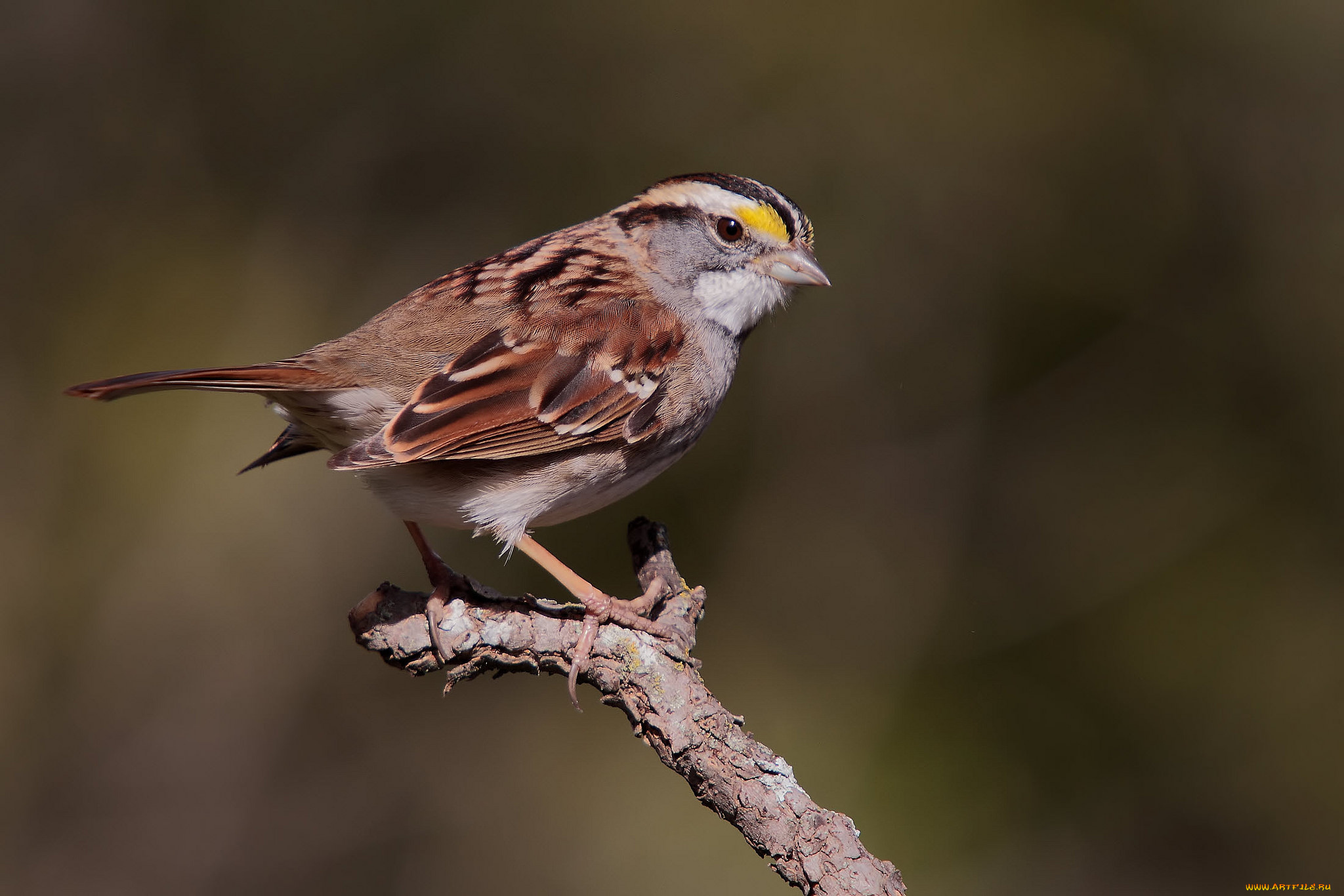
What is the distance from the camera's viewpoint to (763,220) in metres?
3.59

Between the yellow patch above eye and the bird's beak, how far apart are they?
52 mm

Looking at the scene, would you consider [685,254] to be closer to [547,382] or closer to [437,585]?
[547,382]

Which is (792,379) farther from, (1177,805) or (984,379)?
(1177,805)

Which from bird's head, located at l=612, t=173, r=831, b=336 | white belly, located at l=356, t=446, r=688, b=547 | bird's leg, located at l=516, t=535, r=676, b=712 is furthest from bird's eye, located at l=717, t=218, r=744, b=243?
bird's leg, located at l=516, t=535, r=676, b=712

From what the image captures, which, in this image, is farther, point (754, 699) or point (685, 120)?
point (685, 120)

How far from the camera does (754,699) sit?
5.52 meters

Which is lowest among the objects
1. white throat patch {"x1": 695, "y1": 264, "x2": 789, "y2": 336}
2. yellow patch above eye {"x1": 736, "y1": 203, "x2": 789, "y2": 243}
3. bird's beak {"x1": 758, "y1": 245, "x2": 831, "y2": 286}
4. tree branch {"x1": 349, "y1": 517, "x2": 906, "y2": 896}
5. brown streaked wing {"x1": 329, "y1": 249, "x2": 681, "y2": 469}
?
tree branch {"x1": 349, "y1": 517, "x2": 906, "y2": 896}

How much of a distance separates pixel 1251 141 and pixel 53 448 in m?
5.97

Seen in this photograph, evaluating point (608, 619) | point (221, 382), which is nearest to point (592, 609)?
point (608, 619)

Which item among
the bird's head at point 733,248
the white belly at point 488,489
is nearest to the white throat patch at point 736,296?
the bird's head at point 733,248

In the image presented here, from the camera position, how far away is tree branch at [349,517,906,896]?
8.30 feet

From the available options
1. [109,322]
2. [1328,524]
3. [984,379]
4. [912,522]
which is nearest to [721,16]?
[984,379]

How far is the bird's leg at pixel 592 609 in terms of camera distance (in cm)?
290

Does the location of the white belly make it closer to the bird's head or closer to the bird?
the bird
